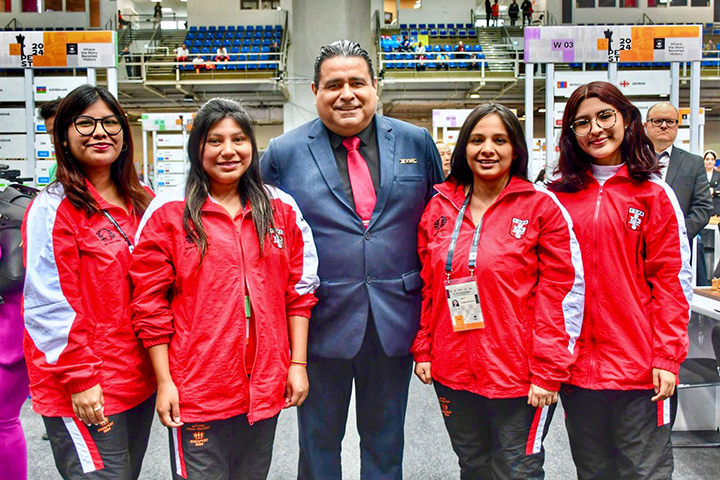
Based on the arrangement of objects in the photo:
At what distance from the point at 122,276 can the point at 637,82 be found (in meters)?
7.66

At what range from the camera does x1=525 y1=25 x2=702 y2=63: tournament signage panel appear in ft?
19.3

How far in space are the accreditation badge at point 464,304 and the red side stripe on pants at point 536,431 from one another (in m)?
0.32

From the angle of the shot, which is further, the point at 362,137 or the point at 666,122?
the point at 666,122

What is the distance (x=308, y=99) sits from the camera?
1534 centimetres

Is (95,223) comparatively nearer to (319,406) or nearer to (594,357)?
(319,406)

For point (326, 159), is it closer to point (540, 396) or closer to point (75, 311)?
point (75, 311)

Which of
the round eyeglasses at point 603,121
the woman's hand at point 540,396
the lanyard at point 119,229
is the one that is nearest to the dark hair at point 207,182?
the lanyard at point 119,229

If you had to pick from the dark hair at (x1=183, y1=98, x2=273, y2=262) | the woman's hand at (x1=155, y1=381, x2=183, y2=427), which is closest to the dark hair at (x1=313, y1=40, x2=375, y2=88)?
the dark hair at (x1=183, y1=98, x2=273, y2=262)

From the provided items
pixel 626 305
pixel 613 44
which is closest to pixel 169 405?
pixel 626 305

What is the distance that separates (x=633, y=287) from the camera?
1.69 metres

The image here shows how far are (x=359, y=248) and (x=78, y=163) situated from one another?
0.91 metres

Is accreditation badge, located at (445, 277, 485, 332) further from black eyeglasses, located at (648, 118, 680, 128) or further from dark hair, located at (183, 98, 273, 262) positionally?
black eyeglasses, located at (648, 118, 680, 128)

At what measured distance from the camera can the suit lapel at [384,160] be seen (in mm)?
1880

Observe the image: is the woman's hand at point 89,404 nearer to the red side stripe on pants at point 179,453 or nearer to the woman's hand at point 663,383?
the red side stripe on pants at point 179,453
